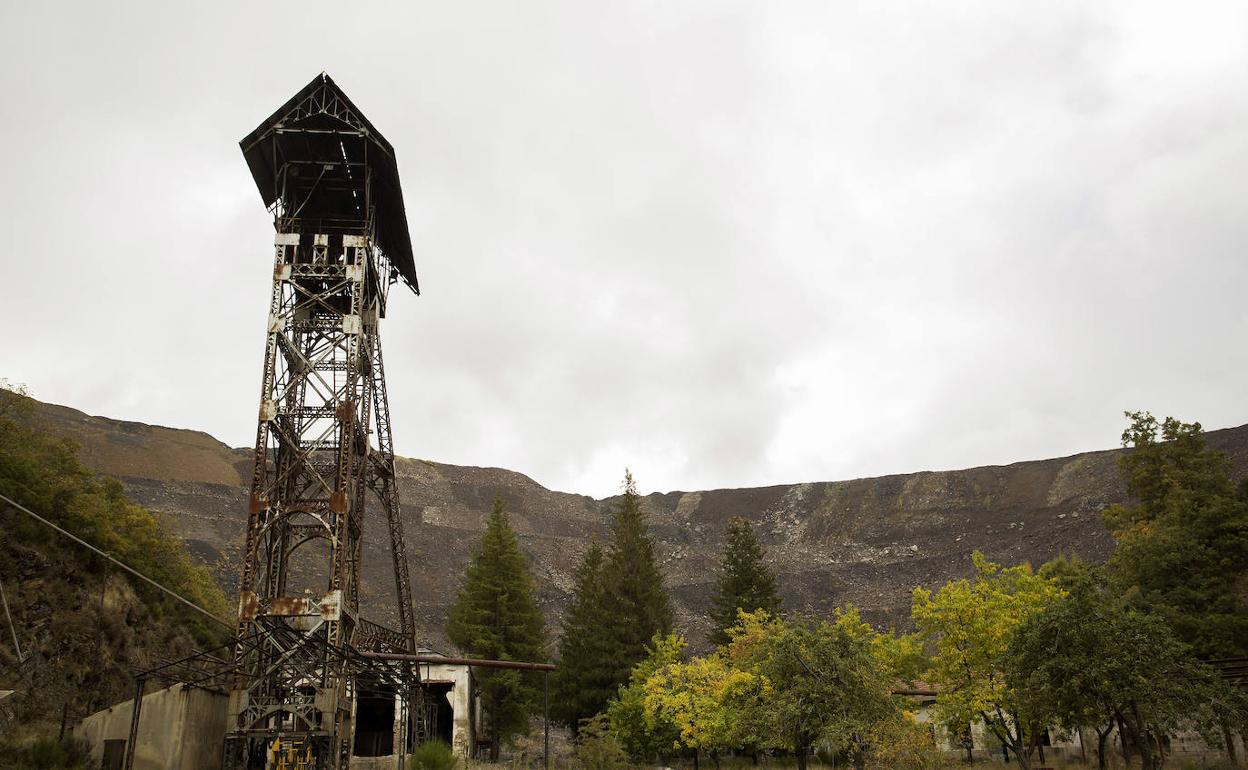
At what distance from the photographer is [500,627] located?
4300 cm

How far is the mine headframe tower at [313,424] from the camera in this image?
22.0 meters

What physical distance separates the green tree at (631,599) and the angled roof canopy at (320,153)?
957 inches

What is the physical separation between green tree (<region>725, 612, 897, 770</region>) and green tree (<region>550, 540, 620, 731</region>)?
1880 cm

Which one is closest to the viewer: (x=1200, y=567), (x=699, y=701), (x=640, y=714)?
(x=699, y=701)

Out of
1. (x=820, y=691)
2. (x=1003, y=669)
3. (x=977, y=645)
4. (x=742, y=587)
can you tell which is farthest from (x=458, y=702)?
(x=1003, y=669)

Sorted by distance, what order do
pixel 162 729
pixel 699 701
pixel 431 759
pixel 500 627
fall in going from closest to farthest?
pixel 162 729
pixel 431 759
pixel 699 701
pixel 500 627

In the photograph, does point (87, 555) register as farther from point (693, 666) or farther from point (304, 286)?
point (693, 666)

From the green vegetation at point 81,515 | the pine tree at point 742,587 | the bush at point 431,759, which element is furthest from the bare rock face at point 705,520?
the bush at point 431,759

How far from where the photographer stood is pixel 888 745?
21516 millimetres

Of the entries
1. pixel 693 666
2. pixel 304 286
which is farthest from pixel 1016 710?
pixel 304 286

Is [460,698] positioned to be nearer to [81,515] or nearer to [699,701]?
[699,701]

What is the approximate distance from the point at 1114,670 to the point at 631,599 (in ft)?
88.9

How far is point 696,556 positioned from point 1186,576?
59.6 m

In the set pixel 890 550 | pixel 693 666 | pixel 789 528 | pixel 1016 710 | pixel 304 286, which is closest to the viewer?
pixel 1016 710
